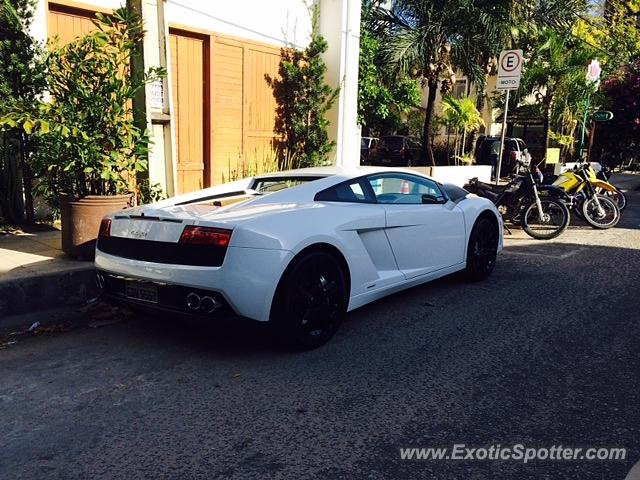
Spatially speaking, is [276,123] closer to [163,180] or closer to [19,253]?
[163,180]

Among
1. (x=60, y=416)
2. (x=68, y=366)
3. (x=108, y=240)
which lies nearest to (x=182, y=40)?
(x=108, y=240)

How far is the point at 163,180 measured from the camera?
23.2 ft

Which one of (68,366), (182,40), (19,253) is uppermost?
(182,40)

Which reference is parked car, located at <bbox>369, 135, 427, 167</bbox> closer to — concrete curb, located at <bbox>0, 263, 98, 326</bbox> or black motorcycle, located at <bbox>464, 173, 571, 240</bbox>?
black motorcycle, located at <bbox>464, 173, 571, 240</bbox>

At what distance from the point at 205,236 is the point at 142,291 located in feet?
2.24

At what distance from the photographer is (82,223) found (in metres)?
5.75

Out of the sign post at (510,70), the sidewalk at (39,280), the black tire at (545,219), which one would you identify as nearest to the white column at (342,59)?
the sign post at (510,70)

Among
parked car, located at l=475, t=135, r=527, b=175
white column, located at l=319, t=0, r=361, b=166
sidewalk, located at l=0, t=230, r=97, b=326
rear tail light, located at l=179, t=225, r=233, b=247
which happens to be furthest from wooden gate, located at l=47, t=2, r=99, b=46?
parked car, located at l=475, t=135, r=527, b=175

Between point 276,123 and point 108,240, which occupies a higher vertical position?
point 276,123

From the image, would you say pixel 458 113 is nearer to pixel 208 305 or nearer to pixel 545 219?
pixel 545 219

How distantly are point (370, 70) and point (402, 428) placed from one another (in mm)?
11796

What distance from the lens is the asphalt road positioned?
9.00ft

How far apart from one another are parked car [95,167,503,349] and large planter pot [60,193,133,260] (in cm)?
132

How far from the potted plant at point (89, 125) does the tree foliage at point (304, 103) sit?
4.96 m
